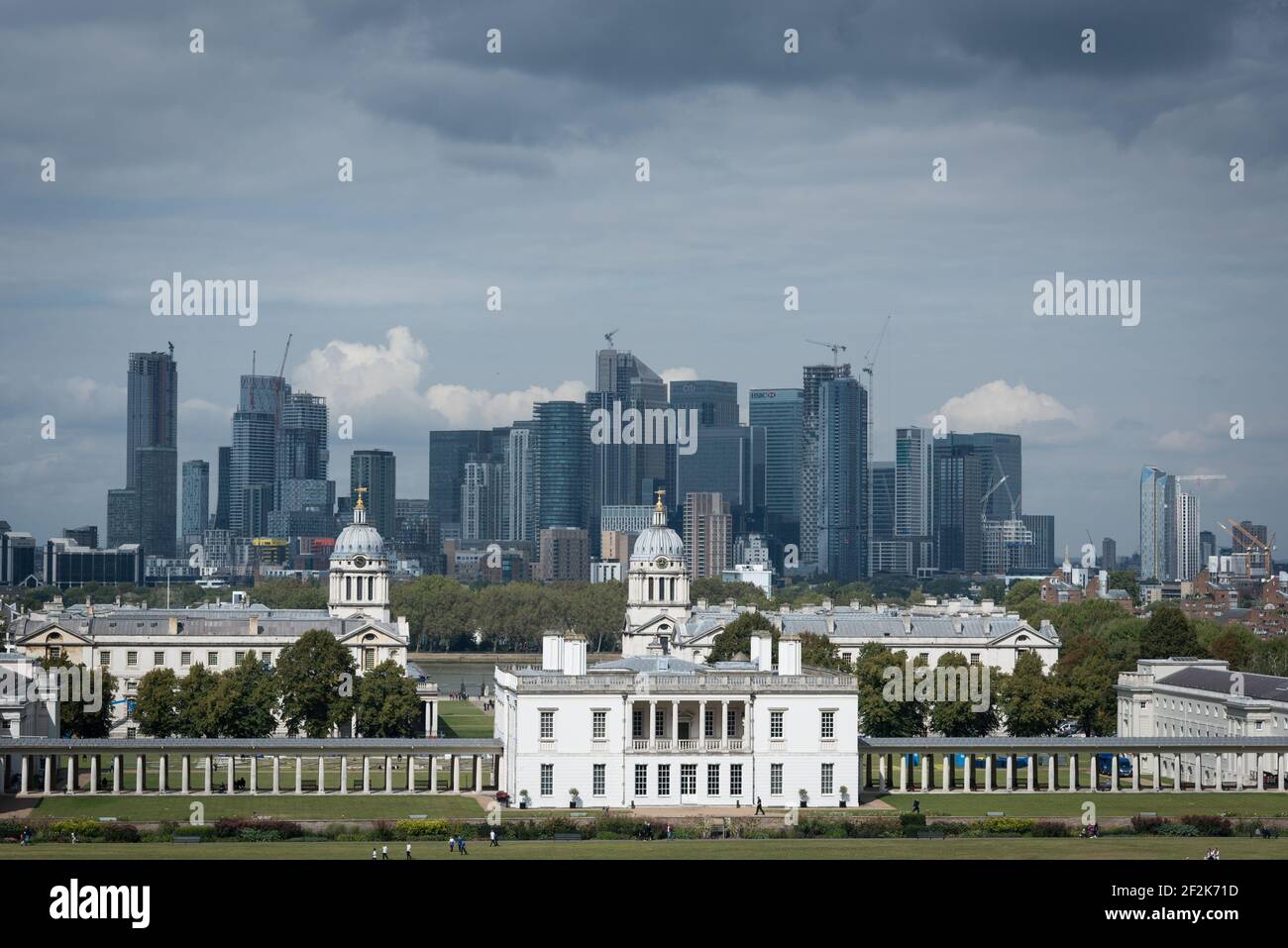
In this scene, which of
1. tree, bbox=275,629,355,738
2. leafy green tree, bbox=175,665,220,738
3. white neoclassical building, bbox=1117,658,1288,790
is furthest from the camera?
tree, bbox=275,629,355,738

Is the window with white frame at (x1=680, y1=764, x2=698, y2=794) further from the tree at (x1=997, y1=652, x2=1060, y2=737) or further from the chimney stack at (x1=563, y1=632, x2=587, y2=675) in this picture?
the tree at (x1=997, y1=652, x2=1060, y2=737)

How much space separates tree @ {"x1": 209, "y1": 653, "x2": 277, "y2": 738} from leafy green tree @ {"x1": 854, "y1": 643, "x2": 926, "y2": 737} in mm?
29648

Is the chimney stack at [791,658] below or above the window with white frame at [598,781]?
above

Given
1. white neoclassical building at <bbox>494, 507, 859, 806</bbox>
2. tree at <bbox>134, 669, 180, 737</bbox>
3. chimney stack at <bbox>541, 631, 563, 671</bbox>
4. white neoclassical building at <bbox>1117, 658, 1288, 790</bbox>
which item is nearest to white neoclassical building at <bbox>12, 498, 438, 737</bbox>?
tree at <bbox>134, 669, 180, 737</bbox>

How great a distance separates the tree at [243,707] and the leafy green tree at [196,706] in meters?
0.24

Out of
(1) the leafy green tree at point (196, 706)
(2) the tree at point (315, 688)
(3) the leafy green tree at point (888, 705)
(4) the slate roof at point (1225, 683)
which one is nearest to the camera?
(1) the leafy green tree at point (196, 706)

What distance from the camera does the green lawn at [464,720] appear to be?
124 m

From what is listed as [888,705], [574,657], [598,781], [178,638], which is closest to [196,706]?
[574,657]

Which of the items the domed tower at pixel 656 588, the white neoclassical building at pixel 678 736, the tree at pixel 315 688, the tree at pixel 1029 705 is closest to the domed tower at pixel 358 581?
the domed tower at pixel 656 588

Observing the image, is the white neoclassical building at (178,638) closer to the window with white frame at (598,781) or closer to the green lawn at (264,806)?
the green lawn at (264,806)

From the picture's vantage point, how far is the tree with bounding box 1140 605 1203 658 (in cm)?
13675

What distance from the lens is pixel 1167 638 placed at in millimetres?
137250

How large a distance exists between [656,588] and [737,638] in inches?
1485
